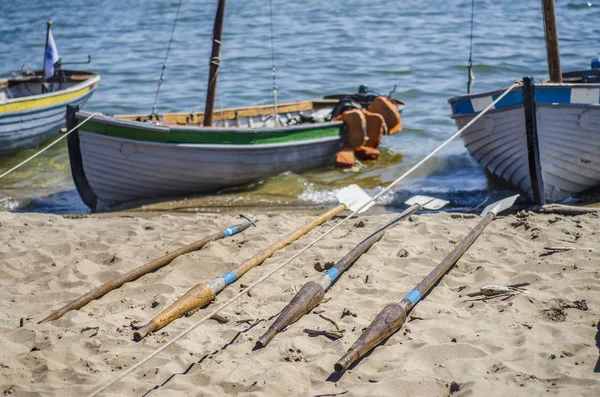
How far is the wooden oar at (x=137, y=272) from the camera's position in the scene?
563cm

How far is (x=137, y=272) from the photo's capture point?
6348 mm

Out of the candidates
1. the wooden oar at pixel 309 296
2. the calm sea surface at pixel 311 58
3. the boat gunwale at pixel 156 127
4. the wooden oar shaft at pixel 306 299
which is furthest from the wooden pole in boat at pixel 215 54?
the wooden oar shaft at pixel 306 299

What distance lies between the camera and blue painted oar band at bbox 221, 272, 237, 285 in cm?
607


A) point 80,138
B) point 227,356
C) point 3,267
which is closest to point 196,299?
point 227,356

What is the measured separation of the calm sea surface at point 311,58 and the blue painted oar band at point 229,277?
4.23 m

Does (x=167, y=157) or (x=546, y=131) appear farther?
(x=167, y=157)

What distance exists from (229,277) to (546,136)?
4843 mm

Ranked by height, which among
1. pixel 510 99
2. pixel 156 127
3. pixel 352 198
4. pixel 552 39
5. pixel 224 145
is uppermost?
pixel 552 39

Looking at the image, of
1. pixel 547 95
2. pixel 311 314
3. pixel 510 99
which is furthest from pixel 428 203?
pixel 311 314

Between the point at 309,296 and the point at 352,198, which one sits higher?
the point at 309,296

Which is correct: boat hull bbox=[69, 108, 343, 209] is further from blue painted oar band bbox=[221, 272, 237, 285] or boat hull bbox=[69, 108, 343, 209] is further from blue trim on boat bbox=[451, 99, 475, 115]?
blue painted oar band bbox=[221, 272, 237, 285]

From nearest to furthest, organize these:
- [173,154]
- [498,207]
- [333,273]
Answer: [333,273] → [498,207] → [173,154]

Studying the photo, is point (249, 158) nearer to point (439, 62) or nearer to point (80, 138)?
point (80, 138)

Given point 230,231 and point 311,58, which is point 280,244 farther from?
point 311,58
